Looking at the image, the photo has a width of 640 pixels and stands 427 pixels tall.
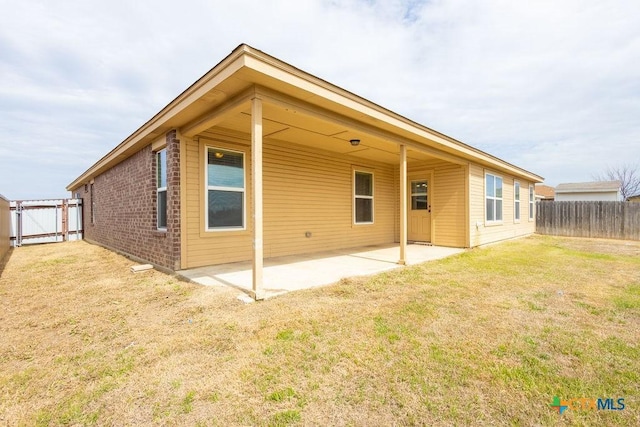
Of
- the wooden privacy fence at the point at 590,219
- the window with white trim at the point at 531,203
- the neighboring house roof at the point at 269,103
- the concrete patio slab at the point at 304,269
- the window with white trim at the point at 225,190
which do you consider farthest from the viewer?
the window with white trim at the point at 531,203

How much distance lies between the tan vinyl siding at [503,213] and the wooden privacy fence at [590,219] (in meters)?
1.34

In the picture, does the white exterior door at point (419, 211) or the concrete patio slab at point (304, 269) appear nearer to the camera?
the concrete patio slab at point (304, 269)

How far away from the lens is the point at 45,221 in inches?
493

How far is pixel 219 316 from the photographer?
315 centimetres

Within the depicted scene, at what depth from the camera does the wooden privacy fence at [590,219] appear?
11.9 meters

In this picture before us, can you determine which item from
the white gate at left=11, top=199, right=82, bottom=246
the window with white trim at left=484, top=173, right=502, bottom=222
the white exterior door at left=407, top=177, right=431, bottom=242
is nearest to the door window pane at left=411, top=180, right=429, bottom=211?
the white exterior door at left=407, top=177, right=431, bottom=242

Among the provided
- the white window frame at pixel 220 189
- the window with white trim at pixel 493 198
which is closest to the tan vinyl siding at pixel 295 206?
the white window frame at pixel 220 189

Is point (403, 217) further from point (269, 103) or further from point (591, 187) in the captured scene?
point (591, 187)

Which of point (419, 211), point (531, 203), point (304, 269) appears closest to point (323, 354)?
point (304, 269)

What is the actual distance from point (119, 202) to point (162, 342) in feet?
22.7

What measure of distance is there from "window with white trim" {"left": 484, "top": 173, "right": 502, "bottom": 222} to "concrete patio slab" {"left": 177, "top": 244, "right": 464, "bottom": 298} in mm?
3297

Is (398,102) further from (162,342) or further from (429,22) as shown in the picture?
(162,342)

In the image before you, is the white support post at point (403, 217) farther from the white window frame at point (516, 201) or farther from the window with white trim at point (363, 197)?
the white window frame at point (516, 201)

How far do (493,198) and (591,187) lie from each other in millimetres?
19919
